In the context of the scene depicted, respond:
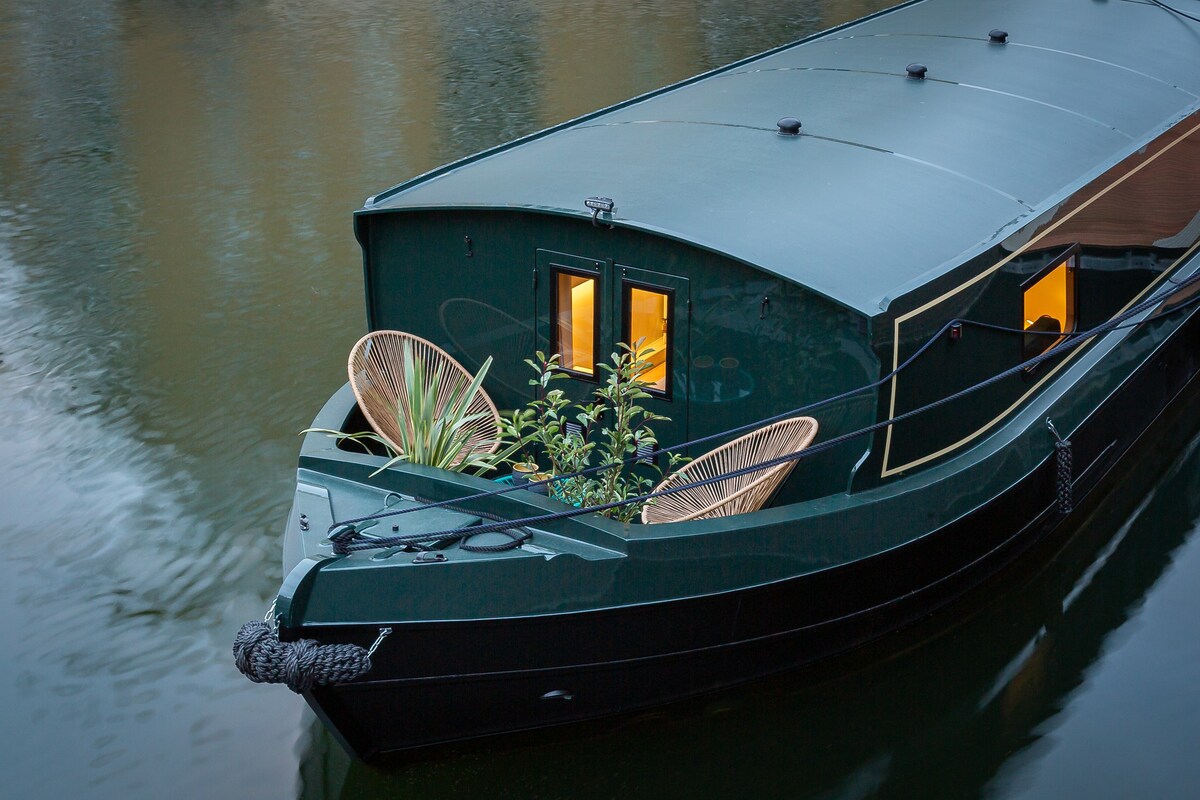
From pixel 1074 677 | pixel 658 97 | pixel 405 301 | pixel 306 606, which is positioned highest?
pixel 658 97

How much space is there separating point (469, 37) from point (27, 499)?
13388mm

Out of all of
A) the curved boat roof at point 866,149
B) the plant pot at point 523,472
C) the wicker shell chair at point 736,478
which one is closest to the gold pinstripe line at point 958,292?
the curved boat roof at point 866,149

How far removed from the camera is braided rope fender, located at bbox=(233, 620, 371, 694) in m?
4.62

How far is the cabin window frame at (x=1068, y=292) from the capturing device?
628 centimetres

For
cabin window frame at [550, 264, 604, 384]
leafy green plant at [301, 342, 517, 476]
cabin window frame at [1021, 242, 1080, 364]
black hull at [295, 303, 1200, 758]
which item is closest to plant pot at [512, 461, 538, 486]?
leafy green plant at [301, 342, 517, 476]

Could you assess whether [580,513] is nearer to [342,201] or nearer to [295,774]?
[295,774]

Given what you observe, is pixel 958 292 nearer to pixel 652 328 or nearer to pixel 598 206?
pixel 652 328

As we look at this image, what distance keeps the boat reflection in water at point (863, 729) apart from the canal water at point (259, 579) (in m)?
0.01

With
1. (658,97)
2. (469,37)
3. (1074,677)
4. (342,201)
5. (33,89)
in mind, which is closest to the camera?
(1074,677)

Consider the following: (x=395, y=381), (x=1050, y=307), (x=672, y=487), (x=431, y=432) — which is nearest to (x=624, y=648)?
(x=672, y=487)

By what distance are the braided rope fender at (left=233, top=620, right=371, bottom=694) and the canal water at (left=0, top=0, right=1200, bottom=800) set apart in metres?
0.81

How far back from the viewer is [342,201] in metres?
12.5

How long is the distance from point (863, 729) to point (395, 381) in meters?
2.71

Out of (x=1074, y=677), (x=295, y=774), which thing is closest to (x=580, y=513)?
(x=295, y=774)
